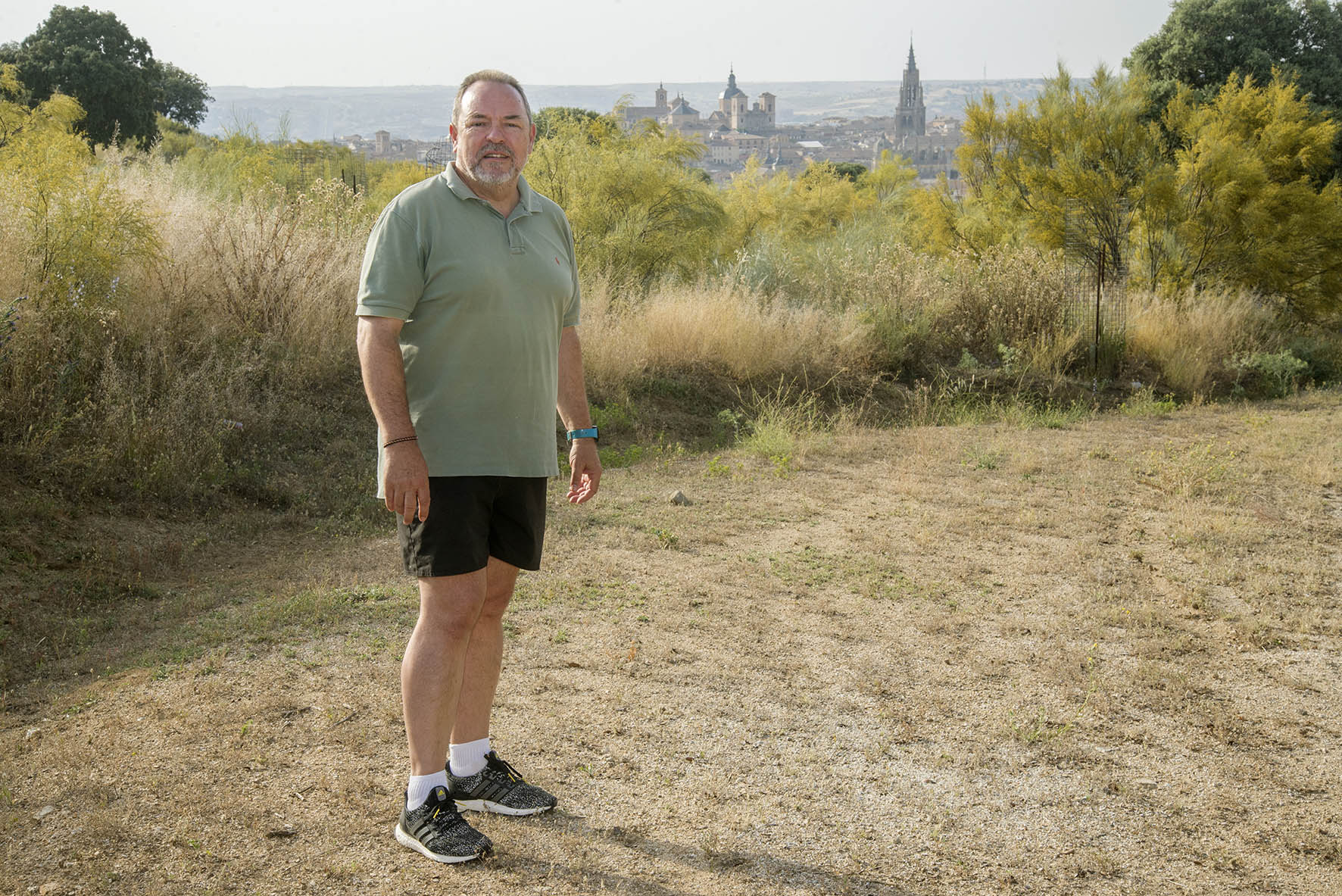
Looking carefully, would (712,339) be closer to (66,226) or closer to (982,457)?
(982,457)

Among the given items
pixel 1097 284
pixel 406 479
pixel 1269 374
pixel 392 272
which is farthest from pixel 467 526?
pixel 1269 374

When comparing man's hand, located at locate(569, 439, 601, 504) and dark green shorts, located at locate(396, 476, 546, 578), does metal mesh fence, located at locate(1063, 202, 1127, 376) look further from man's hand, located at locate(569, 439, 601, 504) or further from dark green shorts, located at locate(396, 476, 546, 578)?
dark green shorts, located at locate(396, 476, 546, 578)

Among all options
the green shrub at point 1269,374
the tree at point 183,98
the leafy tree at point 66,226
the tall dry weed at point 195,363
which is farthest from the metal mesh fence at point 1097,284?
the tree at point 183,98

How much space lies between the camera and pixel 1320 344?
43.1 ft

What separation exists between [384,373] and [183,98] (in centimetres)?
5133

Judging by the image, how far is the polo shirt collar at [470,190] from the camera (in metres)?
2.45

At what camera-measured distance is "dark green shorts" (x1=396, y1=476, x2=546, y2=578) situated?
241 cm

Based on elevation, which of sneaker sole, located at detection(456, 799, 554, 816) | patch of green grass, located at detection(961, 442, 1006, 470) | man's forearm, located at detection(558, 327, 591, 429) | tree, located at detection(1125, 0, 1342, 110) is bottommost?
sneaker sole, located at detection(456, 799, 554, 816)

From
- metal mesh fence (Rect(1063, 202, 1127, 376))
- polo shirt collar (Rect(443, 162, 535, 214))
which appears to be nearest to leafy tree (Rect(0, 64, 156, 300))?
polo shirt collar (Rect(443, 162, 535, 214))

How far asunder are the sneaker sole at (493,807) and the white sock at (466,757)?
Answer: 88 mm

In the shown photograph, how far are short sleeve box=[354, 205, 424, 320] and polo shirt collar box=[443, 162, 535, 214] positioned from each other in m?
0.15

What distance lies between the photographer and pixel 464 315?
241 cm

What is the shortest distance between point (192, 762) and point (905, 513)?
14.2ft

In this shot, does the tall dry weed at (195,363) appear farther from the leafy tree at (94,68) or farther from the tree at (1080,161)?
the leafy tree at (94,68)
